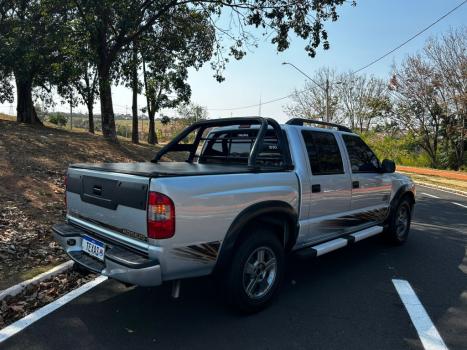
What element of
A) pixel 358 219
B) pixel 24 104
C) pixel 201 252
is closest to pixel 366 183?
pixel 358 219

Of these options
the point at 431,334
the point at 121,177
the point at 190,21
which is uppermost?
the point at 190,21

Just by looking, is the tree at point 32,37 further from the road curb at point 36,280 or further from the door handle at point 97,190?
the door handle at point 97,190

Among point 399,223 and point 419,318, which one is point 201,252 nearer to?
point 419,318

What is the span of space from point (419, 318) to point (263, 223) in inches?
68.3

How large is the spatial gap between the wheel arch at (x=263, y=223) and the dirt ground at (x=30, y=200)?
2.49m

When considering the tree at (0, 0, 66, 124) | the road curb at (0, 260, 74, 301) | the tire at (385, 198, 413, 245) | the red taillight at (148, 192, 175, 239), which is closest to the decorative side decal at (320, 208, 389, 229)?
the tire at (385, 198, 413, 245)

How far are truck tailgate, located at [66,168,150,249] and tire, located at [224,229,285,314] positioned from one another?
90 centimetres

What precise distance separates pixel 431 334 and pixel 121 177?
3049 millimetres

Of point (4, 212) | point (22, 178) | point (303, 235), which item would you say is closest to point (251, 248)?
point (303, 235)

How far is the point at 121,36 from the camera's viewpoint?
14.8 metres

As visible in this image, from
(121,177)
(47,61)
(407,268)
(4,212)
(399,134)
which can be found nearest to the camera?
(121,177)

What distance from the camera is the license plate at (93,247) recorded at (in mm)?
3676

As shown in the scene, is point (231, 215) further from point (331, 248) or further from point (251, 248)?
point (331, 248)

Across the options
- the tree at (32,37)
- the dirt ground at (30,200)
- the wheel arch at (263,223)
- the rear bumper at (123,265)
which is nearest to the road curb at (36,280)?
the dirt ground at (30,200)
